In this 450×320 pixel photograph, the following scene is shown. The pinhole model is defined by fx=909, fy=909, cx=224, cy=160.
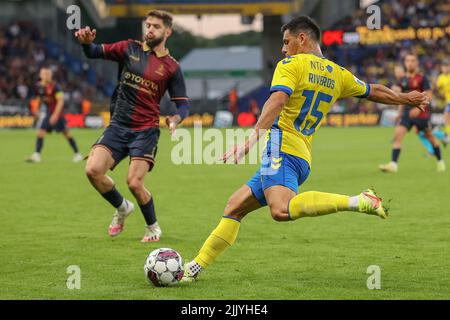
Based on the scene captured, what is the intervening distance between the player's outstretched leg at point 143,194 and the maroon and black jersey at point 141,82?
1.46 feet

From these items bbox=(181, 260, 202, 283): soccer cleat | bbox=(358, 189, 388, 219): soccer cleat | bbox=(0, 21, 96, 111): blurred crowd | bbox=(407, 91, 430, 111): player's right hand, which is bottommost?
bbox=(181, 260, 202, 283): soccer cleat

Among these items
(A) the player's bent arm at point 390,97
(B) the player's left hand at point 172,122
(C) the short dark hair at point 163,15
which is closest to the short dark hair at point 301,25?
(A) the player's bent arm at point 390,97

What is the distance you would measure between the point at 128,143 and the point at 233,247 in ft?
5.58

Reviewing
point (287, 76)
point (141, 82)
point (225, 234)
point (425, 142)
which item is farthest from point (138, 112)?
point (425, 142)

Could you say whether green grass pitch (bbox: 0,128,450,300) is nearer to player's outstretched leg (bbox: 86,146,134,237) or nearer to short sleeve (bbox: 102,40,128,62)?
player's outstretched leg (bbox: 86,146,134,237)

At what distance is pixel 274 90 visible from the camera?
7.04m

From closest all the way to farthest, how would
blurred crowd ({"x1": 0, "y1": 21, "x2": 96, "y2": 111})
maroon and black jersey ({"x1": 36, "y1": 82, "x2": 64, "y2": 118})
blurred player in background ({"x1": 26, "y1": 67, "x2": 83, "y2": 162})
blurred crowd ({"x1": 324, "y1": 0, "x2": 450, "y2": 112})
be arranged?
blurred player in background ({"x1": 26, "y1": 67, "x2": 83, "y2": 162})
maroon and black jersey ({"x1": 36, "y1": 82, "x2": 64, "y2": 118})
blurred crowd ({"x1": 0, "y1": 21, "x2": 96, "y2": 111})
blurred crowd ({"x1": 324, "y1": 0, "x2": 450, "y2": 112})

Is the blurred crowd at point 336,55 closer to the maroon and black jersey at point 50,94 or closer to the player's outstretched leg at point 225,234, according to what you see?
the maroon and black jersey at point 50,94

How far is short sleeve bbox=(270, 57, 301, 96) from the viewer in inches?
277

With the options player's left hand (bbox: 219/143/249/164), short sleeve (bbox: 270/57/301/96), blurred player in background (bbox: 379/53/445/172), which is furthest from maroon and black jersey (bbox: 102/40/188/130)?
blurred player in background (bbox: 379/53/445/172)

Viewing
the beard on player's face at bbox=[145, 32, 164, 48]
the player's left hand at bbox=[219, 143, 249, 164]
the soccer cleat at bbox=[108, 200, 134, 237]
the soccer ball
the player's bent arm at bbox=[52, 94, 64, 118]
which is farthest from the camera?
the player's bent arm at bbox=[52, 94, 64, 118]

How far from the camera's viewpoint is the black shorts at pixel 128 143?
33.1 feet

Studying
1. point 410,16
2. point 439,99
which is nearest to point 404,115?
point 439,99

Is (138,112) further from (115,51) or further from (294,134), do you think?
(294,134)
